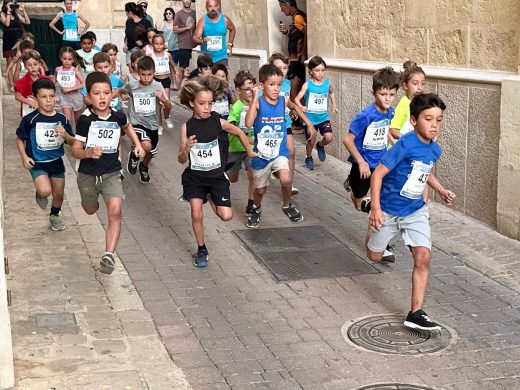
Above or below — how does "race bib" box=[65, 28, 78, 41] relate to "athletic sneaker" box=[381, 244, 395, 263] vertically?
above

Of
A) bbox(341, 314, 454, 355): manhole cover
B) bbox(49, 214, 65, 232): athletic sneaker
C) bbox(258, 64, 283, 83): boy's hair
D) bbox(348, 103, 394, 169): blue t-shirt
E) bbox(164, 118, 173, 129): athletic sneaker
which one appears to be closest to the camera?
bbox(341, 314, 454, 355): manhole cover

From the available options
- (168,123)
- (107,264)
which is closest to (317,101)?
(168,123)

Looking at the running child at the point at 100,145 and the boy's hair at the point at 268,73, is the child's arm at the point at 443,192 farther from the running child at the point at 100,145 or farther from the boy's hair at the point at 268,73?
the boy's hair at the point at 268,73

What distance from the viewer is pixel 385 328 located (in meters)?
6.15

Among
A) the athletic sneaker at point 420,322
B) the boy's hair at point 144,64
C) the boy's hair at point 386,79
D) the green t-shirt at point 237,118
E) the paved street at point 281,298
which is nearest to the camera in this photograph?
the paved street at point 281,298

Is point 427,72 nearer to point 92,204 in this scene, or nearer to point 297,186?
point 297,186

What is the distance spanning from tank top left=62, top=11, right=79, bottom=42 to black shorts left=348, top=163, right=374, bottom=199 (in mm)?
13110

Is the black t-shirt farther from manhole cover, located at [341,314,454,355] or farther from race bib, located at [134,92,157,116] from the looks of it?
race bib, located at [134,92,157,116]

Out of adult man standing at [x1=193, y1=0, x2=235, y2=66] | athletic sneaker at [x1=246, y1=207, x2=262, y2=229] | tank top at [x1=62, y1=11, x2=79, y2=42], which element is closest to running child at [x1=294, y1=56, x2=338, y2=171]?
athletic sneaker at [x1=246, y1=207, x2=262, y2=229]

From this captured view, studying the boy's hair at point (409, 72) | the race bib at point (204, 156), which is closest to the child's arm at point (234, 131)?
the race bib at point (204, 156)

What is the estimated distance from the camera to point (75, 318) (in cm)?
623

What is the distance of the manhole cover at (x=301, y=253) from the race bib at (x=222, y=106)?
8.40 ft

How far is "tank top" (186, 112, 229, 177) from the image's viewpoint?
7648 millimetres

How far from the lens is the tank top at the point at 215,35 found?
1546 cm
